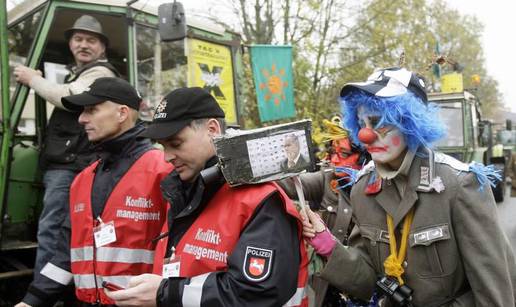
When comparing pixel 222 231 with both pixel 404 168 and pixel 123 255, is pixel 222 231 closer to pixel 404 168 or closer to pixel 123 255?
pixel 404 168

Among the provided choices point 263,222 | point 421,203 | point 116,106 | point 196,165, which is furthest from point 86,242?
point 421,203

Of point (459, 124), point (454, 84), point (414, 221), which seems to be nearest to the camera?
point (414, 221)

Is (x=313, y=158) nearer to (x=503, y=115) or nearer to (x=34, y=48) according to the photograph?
(x=34, y=48)

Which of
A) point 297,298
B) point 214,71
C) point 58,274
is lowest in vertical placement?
point 58,274

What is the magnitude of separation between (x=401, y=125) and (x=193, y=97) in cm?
85

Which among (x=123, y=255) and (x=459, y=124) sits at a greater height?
(x=459, y=124)

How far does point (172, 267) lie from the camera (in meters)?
1.93

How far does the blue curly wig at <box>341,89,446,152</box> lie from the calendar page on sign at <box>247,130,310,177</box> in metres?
0.37

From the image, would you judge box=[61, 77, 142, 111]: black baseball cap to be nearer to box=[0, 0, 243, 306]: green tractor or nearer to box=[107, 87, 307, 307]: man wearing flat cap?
box=[107, 87, 307, 307]: man wearing flat cap

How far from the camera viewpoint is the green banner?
23.2ft

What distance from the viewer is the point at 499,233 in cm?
185

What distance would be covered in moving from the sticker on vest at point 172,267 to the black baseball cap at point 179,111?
19.2 inches

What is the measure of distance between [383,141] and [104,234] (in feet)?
4.80

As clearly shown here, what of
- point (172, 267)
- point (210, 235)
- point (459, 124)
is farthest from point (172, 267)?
point (459, 124)
